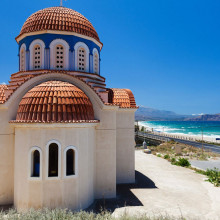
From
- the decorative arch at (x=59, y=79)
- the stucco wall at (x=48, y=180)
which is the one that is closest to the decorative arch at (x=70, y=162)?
the stucco wall at (x=48, y=180)

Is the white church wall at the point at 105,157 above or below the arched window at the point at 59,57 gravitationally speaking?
below

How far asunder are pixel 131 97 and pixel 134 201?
613 centimetres

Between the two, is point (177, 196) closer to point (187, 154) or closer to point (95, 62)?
point (95, 62)

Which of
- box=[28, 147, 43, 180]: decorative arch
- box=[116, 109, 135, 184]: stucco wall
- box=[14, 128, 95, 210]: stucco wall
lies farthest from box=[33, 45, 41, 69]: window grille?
box=[116, 109, 135, 184]: stucco wall

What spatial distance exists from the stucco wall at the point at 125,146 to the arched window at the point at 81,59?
140 inches

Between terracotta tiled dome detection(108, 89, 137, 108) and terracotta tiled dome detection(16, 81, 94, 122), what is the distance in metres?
3.28

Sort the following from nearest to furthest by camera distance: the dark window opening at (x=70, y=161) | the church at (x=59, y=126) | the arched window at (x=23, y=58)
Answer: the church at (x=59, y=126)
the dark window opening at (x=70, y=161)
the arched window at (x=23, y=58)

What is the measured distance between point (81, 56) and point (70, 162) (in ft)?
21.4

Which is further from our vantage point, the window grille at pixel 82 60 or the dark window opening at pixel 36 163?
the window grille at pixel 82 60

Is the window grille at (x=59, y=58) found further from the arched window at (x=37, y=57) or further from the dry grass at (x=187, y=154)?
the dry grass at (x=187, y=154)

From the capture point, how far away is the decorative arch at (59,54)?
1160cm

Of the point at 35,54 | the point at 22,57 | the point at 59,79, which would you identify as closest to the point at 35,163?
the point at 59,79

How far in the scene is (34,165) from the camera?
8625 mm

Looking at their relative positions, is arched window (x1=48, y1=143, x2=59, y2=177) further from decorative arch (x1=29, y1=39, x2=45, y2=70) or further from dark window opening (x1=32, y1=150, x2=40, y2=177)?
decorative arch (x1=29, y1=39, x2=45, y2=70)
